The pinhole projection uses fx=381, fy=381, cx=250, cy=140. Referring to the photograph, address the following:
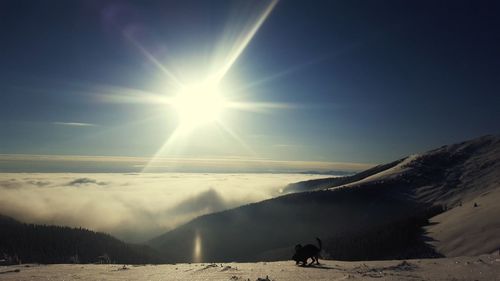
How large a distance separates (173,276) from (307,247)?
6484 mm

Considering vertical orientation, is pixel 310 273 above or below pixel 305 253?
below

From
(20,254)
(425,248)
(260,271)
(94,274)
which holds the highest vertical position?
(20,254)

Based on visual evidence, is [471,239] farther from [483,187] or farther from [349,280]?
[483,187]

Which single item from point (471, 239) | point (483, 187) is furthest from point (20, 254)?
point (483, 187)

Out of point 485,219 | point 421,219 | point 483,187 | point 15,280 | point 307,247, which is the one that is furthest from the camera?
point 483,187

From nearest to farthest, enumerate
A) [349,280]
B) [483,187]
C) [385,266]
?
[349,280] < [385,266] < [483,187]

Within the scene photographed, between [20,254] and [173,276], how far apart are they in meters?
204

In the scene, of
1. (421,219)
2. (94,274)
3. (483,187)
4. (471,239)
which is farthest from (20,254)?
(483,187)

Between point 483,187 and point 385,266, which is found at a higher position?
point 483,187

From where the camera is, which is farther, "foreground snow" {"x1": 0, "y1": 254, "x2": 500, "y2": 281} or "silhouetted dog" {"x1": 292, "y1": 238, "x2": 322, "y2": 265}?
"silhouetted dog" {"x1": 292, "y1": 238, "x2": 322, "y2": 265}

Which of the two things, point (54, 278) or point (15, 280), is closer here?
point (15, 280)

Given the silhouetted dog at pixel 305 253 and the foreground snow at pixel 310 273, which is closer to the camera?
the foreground snow at pixel 310 273

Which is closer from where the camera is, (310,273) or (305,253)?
(310,273)

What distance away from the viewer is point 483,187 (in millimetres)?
179625
